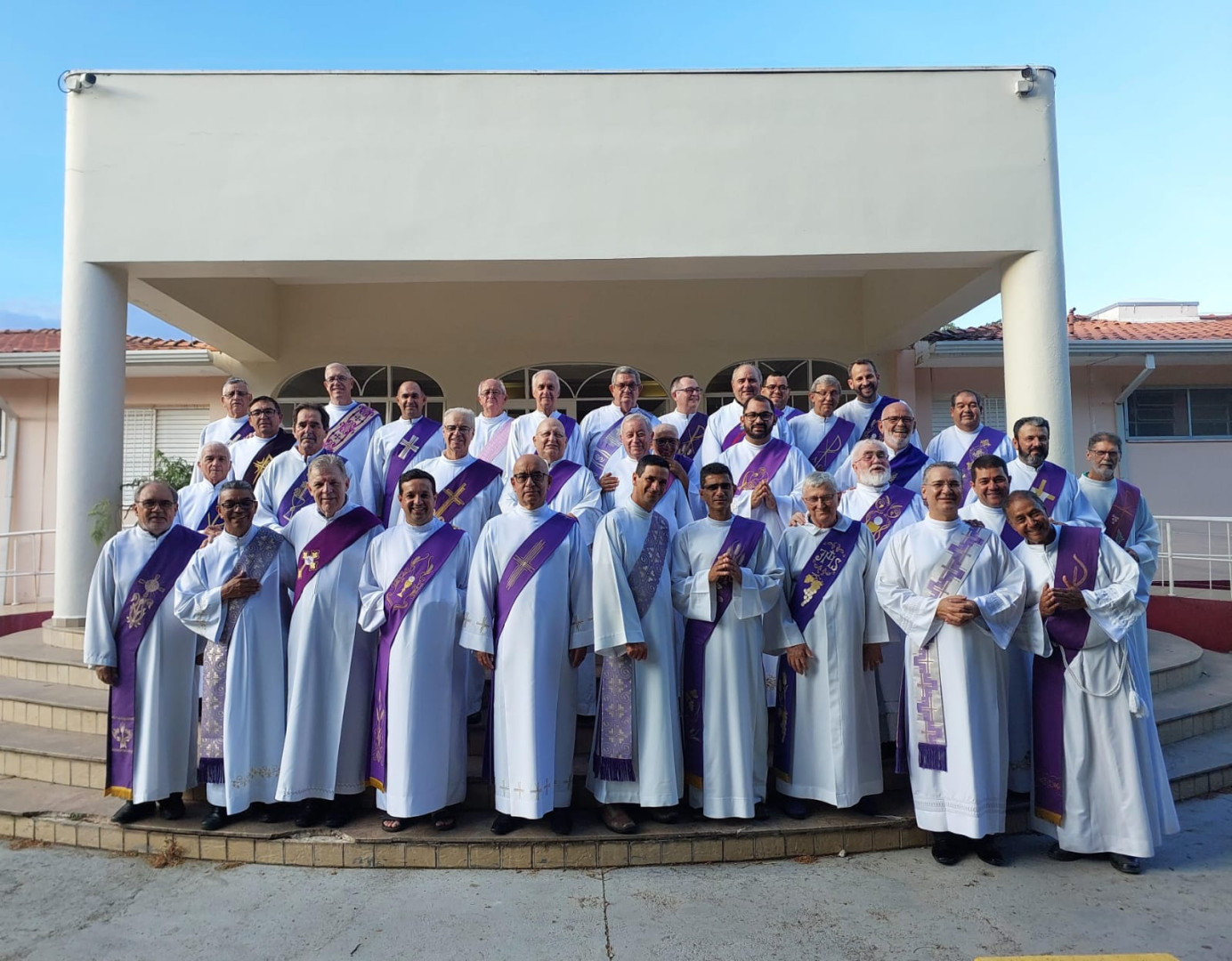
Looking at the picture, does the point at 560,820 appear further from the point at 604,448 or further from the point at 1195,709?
the point at 1195,709

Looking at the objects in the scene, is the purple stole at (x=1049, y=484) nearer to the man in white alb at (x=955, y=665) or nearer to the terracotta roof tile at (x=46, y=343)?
the man in white alb at (x=955, y=665)

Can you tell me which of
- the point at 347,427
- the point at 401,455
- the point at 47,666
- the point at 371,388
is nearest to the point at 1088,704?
the point at 401,455

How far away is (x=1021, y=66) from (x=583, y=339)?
5.50m

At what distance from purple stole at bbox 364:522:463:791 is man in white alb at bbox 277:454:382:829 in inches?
4.7

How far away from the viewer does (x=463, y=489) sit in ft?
17.6

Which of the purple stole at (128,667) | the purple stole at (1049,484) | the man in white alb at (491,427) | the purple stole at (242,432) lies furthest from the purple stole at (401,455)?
the purple stole at (1049,484)

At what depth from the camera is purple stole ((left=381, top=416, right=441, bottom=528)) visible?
6.01 m

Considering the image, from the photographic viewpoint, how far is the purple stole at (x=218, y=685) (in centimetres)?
427

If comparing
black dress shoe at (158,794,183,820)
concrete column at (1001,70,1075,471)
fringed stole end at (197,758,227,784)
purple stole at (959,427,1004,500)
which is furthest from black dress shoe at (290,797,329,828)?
concrete column at (1001,70,1075,471)

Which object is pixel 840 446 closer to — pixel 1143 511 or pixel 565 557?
pixel 1143 511

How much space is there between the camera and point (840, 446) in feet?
20.6

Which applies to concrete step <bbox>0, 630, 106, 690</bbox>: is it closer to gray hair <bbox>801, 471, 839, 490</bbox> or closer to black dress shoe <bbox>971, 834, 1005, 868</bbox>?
gray hair <bbox>801, 471, 839, 490</bbox>

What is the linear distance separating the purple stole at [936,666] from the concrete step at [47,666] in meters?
5.27

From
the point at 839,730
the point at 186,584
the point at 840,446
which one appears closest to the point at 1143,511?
the point at 840,446
